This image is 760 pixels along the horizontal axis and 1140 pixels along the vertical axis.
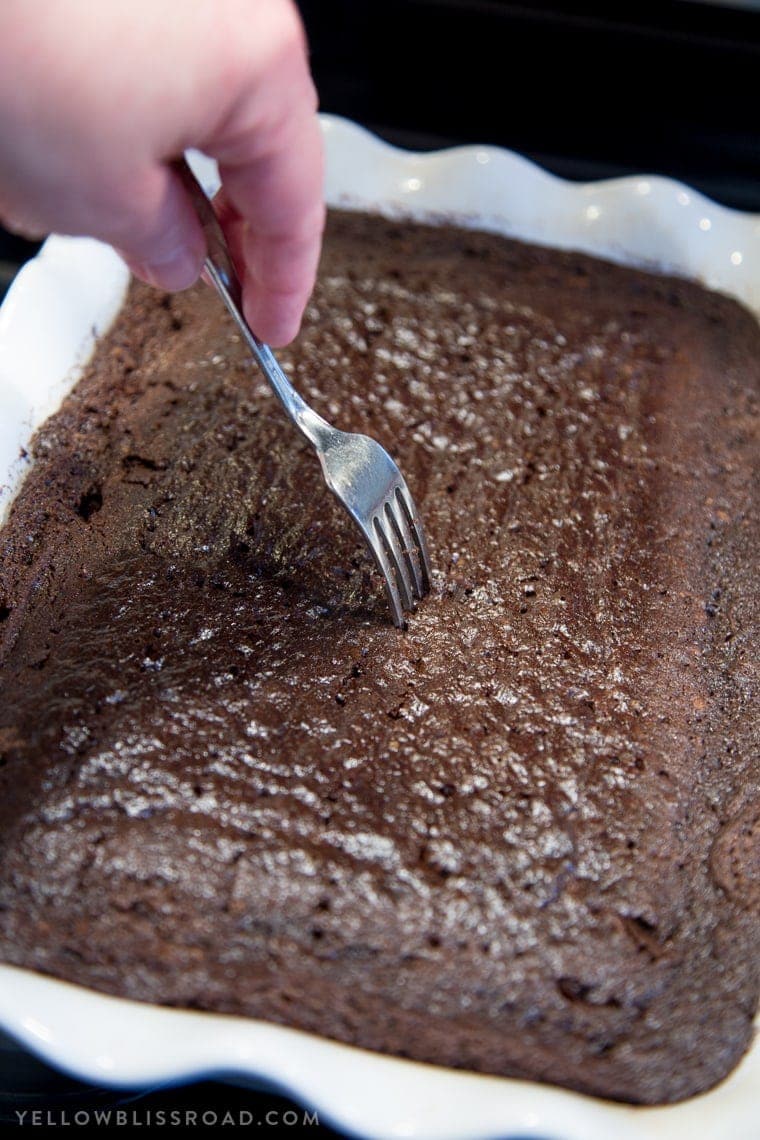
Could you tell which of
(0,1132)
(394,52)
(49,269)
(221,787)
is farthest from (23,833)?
(394,52)

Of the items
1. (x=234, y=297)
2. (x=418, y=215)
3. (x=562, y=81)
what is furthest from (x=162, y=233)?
(x=562, y=81)

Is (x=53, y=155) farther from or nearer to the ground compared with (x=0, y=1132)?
farther from the ground

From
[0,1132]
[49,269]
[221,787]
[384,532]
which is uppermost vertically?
[49,269]

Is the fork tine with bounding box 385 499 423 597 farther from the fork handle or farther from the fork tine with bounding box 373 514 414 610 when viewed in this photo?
the fork handle

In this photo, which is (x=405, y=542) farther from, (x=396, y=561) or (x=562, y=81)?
(x=562, y=81)

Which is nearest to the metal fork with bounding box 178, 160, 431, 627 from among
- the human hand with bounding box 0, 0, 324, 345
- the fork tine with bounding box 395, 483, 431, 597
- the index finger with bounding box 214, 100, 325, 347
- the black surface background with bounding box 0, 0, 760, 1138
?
the fork tine with bounding box 395, 483, 431, 597

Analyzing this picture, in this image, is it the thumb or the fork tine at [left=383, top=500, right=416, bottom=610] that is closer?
the thumb

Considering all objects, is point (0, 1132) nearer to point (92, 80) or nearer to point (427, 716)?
point (427, 716)
